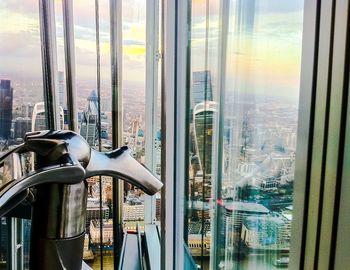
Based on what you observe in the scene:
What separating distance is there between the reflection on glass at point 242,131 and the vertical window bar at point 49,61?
2.66 ft

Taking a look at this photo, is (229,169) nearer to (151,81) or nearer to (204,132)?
(204,132)

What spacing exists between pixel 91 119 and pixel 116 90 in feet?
0.78

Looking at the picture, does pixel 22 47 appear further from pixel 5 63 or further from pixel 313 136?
pixel 313 136

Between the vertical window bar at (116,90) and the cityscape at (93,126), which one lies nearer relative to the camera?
the cityscape at (93,126)

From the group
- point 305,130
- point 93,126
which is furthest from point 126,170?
→ point 93,126

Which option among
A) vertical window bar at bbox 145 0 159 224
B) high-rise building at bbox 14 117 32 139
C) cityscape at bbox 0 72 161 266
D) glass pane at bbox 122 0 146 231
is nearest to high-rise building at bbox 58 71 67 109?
cityscape at bbox 0 72 161 266

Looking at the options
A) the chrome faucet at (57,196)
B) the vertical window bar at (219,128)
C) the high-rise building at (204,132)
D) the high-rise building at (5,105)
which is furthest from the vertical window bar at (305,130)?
the high-rise building at (5,105)

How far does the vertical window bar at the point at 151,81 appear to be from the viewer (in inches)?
94.8

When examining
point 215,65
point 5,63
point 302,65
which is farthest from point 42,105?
point 302,65

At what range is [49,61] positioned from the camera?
1924 mm

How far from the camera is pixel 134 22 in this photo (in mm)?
2336

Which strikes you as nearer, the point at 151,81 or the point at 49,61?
the point at 49,61

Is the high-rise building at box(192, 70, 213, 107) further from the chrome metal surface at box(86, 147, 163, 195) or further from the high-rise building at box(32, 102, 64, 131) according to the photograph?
the high-rise building at box(32, 102, 64, 131)

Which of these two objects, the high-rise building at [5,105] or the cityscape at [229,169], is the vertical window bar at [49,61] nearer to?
the cityscape at [229,169]
